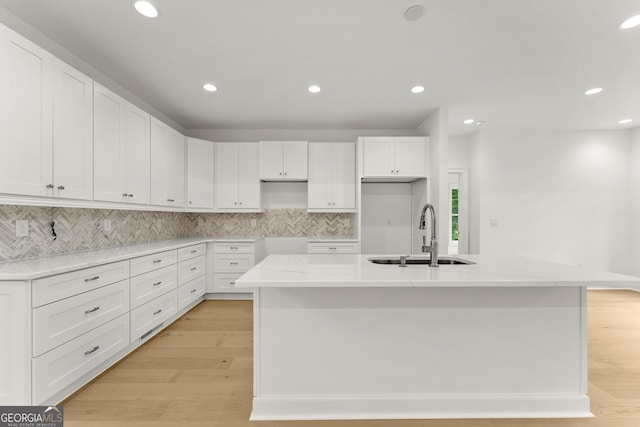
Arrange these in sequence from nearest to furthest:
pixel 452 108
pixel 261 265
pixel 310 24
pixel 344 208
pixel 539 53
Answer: pixel 261 265
pixel 310 24
pixel 539 53
pixel 452 108
pixel 344 208

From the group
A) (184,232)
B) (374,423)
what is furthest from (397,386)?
(184,232)

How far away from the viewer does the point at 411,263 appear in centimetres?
217

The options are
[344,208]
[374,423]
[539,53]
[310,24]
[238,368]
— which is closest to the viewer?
[374,423]

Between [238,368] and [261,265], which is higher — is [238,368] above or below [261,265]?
below

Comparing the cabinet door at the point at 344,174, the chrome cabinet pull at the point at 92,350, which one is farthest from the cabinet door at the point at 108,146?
the cabinet door at the point at 344,174

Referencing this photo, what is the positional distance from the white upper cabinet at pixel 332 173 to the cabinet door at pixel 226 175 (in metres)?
1.20

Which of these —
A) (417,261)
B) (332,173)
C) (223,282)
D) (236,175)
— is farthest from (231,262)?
(417,261)

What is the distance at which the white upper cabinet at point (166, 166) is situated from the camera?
11.2 ft

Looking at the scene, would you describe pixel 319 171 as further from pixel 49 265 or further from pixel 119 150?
pixel 49 265

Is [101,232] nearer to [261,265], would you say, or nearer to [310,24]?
[261,265]

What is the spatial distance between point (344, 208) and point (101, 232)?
10.1ft

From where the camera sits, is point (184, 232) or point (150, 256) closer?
point (150, 256)

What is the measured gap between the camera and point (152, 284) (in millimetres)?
2885

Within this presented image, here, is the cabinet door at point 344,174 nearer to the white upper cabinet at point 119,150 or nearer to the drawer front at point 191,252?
the drawer front at point 191,252
